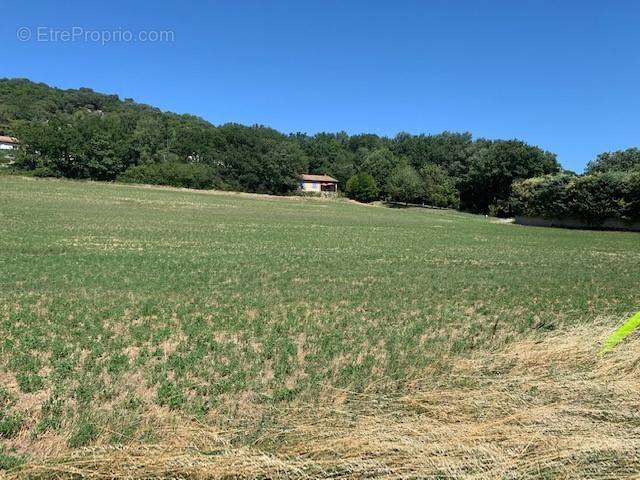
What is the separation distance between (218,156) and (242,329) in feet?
317

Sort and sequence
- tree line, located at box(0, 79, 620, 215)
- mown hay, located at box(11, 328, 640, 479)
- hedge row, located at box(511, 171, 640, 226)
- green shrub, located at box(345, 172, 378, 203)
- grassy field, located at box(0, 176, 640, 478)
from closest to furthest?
1. mown hay, located at box(11, 328, 640, 479)
2. grassy field, located at box(0, 176, 640, 478)
3. hedge row, located at box(511, 171, 640, 226)
4. tree line, located at box(0, 79, 620, 215)
5. green shrub, located at box(345, 172, 378, 203)

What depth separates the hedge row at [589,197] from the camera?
44250 millimetres

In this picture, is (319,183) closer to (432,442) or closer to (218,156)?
(218,156)

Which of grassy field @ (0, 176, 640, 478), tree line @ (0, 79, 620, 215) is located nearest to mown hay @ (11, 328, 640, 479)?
grassy field @ (0, 176, 640, 478)

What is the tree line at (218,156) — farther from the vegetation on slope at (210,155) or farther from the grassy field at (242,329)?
the grassy field at (242,329)

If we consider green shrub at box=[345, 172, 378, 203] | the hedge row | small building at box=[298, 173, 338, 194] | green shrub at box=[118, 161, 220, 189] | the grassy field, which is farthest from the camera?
small building at box=[298, 173, 338, 194]

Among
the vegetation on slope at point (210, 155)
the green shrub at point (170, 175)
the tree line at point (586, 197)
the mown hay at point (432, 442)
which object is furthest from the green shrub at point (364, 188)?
the mown hay at point (432, 442)

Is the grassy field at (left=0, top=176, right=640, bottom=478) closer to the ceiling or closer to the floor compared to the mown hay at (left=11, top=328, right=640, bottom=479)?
closer to the floor

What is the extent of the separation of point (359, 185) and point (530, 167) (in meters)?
34.0

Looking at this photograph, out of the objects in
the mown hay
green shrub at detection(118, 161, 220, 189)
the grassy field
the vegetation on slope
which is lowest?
the grassy field

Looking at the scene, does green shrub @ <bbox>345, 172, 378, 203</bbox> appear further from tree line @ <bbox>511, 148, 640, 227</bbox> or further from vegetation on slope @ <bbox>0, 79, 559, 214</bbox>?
tree line @ <bbox>511, 148, 640, 227</bbox>

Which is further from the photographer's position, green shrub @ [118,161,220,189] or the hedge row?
green shrub @ [118,161,220,189]

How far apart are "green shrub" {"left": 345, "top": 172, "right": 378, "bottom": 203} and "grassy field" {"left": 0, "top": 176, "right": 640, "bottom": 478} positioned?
77317 mm

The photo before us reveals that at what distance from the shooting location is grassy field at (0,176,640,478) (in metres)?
4.74
